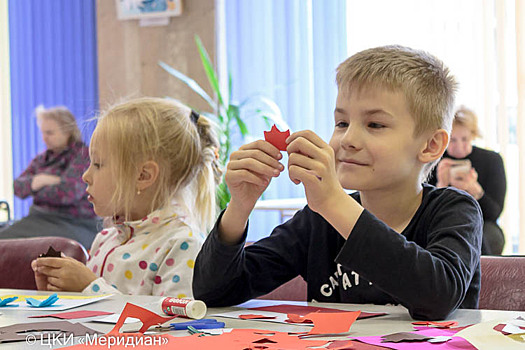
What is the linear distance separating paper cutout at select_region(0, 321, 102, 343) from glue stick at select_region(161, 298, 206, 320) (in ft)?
0.42

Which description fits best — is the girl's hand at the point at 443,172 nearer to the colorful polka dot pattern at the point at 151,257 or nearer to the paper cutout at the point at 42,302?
the colorful polka dot pattern at the point at 151,257

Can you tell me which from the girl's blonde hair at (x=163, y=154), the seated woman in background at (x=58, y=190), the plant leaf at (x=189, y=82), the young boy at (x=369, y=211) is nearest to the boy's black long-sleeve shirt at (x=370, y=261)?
the young boy at (x=369, y=211)

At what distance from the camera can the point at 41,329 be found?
37.3 inches

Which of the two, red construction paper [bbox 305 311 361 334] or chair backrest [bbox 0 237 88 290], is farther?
chair backrest [bbox 0 237 88 290]

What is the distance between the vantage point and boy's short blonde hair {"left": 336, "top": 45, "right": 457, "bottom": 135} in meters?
1.26

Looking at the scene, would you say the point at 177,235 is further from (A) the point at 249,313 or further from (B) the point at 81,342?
(B) the point at 81,342

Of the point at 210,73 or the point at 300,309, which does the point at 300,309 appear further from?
the point at 210,73

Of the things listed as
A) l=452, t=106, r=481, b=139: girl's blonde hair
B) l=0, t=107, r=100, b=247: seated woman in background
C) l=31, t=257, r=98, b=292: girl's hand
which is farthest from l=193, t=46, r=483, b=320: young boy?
l=0, t=107, r=100, b=247: seated woman in background

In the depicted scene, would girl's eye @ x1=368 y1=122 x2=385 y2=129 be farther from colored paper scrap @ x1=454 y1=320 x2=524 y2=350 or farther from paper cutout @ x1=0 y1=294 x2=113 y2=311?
paper cutout @ x1=0 y1=294 x2=113 y2=311

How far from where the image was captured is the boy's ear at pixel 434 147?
1297 millimetres

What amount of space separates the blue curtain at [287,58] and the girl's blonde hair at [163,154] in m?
2.71

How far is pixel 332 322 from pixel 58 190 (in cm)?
360

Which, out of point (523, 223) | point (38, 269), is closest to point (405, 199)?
point (38, 269)

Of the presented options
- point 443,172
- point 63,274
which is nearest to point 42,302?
point 63,274
